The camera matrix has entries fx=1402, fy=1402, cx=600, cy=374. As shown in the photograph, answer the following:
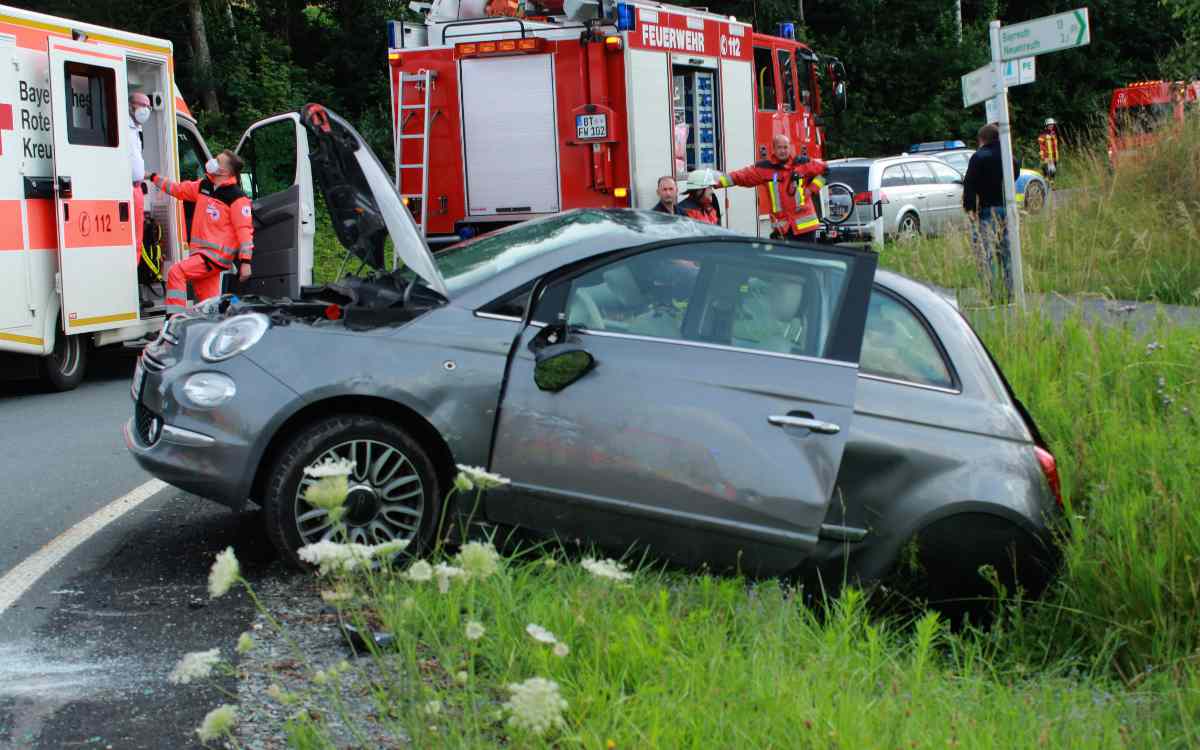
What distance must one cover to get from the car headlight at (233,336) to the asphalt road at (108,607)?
0.92m

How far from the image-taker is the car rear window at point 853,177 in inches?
896

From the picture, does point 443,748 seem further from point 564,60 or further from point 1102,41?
point 1102,41

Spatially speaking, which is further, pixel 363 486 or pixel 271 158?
pixel 271 158

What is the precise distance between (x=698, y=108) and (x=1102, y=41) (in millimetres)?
31279

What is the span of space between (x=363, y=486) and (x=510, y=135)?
8769mm

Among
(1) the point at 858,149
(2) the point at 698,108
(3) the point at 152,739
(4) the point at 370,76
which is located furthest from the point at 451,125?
(1) the point at 858,149

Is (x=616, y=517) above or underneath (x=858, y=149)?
underneath

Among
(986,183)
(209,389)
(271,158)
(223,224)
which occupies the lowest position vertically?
(209,389)

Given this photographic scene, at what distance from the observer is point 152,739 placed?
158 inches

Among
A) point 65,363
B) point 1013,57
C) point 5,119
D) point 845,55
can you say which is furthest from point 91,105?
point 845,55

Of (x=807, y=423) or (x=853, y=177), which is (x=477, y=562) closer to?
(x=807, y=423)

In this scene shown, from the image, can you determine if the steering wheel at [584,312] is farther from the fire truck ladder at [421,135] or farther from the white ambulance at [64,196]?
the fire truck ladder at [421,135]

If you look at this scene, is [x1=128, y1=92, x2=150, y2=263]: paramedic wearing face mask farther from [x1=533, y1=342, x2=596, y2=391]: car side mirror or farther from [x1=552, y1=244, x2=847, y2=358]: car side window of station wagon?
[x1=533, y1=342, x2=596, y2=391]: car side mirror

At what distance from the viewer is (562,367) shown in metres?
5.08
